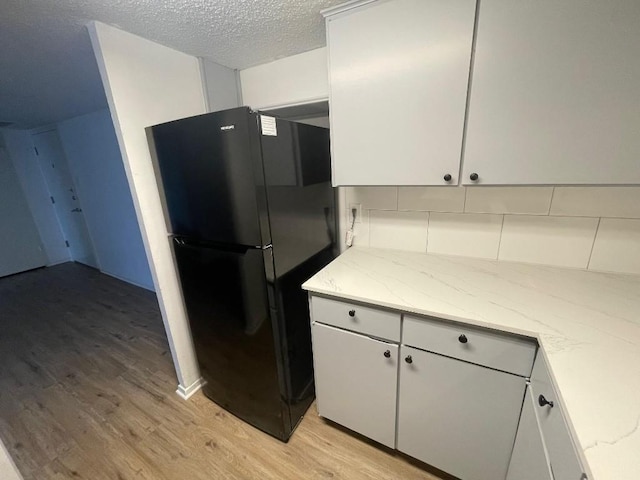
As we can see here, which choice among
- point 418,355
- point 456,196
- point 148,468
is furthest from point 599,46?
point 148,468

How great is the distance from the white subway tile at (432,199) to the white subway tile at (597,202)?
395mm

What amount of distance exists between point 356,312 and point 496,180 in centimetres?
77

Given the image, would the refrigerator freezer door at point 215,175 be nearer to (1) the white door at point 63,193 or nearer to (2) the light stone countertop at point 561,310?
(2) the light stone countertop at point 561,310

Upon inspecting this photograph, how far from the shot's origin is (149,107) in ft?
4.52

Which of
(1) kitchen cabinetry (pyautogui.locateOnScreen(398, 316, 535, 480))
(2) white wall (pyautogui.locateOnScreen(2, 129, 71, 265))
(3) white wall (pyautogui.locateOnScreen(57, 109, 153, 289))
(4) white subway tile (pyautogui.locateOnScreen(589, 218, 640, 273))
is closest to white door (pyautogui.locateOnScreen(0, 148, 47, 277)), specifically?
(2) white wall (pyautogui.locateOnScreen(2, 129, 71, 265))

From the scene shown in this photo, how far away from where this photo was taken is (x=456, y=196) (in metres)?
1.39

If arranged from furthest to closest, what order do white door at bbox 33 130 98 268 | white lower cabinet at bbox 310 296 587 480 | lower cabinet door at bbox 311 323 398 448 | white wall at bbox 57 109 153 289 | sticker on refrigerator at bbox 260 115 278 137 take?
white door at bbox 33 130 98 268 → white wall at bbox 57 109 153 289 → lower cabinet door at bbox 311 323 398 448 → sticker on refrigerator at bbox 260 115 278 137 → white lower cabinet at bbox 310 296 587 480

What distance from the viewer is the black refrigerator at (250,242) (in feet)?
3.60

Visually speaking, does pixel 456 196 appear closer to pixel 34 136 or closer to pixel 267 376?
pixel 267 376

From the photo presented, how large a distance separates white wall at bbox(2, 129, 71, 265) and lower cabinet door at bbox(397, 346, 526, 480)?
230 inches

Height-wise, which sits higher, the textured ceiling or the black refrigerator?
the textured ceiling

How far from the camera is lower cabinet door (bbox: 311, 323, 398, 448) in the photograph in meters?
1.18

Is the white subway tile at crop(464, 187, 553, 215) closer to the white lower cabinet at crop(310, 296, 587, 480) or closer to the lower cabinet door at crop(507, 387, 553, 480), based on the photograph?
the white lower cabinet at crop(310, 296, 587, 480)

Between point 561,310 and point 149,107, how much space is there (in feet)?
6.77
